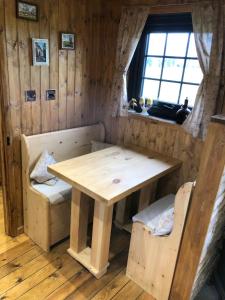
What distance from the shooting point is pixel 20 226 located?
2.42 metres

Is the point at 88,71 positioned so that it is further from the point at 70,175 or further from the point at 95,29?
the point at 70,175

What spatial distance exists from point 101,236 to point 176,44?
1.81 metres

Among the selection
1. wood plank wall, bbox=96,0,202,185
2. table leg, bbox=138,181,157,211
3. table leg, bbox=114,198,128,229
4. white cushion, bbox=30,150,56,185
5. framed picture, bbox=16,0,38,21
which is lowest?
table leg, bbox=114,198,128,229

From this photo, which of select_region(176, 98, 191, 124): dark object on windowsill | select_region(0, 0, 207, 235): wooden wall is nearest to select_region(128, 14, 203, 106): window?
select_region(176, 98, 191, 124): dark object on windowsill

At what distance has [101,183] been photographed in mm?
1762

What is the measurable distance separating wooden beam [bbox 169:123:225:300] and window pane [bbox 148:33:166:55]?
1404 millimetres

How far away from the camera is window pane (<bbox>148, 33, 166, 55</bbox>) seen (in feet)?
7.95

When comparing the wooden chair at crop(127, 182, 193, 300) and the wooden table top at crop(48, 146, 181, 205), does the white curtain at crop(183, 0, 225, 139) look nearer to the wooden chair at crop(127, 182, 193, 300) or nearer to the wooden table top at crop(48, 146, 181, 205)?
the wooden table top at crop(48, 146, 181, 205)

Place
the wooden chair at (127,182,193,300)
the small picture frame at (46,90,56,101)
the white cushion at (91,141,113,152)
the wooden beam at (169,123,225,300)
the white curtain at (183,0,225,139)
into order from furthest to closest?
the white cushion at (91,141,113,152), the small picture frame at (46,90,56,101), the white curtain at (183,0,225,139), the wooden chair at (127,182,193,300), the wooden beam at (169,123,225,300)

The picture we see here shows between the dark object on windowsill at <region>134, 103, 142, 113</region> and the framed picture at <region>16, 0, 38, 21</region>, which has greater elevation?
the framed picture at <region>16, 0, 38, 21</region>

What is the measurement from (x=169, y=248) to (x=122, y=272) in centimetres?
59

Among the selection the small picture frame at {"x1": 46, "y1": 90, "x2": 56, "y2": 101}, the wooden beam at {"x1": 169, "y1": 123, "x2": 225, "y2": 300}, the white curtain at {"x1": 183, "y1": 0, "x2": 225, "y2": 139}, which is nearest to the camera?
the wooden beam at {"x1": 169, "y1": 123, "x2": 225, "y2": 300}

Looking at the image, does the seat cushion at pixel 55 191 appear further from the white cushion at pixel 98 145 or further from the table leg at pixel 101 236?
the white cushion at pixel 98 145

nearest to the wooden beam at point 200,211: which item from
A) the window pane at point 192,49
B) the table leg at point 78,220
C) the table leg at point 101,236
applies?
the table leg at point 101,236
